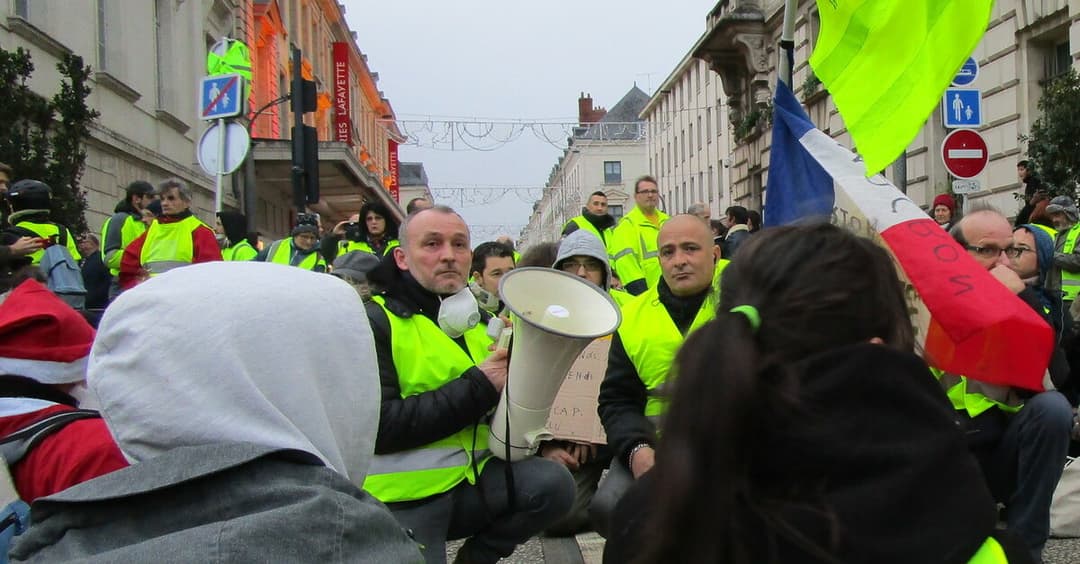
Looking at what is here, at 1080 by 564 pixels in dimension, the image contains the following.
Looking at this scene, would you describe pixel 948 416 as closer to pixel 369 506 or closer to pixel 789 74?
pixel 369 506

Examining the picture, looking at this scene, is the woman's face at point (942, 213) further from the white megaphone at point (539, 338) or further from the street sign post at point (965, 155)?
the white megaphone at point (539, 338)

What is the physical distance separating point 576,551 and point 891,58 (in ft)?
8.66

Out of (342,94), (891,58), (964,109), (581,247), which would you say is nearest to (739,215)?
(964,109)

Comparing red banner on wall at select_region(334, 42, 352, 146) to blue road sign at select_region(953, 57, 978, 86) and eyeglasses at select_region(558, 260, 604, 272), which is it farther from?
eyeglasses at select_region(558, 260, 604, 272)

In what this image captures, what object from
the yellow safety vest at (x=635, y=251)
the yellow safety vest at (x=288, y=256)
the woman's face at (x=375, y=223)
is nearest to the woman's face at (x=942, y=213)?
the yellow safety vest at (x=635, y=251)

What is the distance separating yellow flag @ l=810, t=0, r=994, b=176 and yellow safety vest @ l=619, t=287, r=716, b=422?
869 millimetres

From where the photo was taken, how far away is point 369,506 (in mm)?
1383

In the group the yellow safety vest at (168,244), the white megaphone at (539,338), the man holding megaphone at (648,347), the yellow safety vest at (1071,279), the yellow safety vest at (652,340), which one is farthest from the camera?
the yellow safety vest at (168,244)

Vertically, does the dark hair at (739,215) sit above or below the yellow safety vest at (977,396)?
above

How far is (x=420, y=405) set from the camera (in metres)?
3.08

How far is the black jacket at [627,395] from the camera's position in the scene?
3.50 meters

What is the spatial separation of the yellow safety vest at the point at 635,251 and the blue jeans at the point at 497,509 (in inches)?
164

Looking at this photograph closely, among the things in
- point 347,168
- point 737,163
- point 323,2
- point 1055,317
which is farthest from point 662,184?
point 1055,317

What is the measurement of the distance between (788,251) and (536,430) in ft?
5.82
